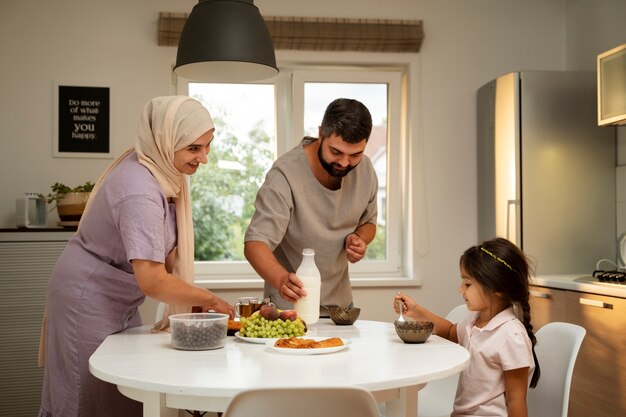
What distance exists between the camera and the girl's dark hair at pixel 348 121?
2494 mm

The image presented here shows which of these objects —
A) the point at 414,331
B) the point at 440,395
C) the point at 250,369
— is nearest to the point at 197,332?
the point at 250,369

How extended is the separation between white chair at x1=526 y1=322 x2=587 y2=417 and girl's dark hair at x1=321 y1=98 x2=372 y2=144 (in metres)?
0.85

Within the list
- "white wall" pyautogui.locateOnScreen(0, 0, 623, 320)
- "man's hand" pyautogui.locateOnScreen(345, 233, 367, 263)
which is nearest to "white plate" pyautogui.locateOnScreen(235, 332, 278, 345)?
"man's hand" pyautogui.locateOnScreen(345, 233, 367, 263)

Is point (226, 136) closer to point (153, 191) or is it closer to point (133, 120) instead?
point (133, 120)

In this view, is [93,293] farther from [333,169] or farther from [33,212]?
[33,212]

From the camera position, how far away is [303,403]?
4.30 feet

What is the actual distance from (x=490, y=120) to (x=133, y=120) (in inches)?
79.3

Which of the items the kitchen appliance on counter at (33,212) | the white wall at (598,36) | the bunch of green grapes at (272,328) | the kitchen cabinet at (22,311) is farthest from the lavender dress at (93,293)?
the white wall at (598,36)

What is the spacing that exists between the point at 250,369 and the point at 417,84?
312 centimetres

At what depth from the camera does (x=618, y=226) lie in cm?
409

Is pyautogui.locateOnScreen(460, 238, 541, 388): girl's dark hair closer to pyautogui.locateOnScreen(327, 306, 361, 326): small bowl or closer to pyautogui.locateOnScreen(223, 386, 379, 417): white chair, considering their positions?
pyautogui.locateOnScreen(327, 306, 361, 326): small bowl

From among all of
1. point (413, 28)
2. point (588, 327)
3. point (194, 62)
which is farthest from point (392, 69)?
point (194, 62)

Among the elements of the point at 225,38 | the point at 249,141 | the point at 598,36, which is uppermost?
the point at 598,36

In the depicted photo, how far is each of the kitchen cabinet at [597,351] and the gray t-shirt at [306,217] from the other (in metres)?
1.26
